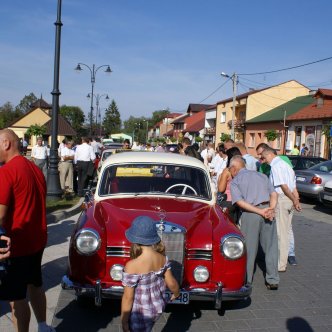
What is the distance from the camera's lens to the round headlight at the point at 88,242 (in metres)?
4.25

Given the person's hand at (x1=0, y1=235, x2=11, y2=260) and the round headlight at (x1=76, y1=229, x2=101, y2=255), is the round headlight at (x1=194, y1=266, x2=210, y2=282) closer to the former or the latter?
the round headlight at (x1=76, y1=229, x2=101, y2=255)

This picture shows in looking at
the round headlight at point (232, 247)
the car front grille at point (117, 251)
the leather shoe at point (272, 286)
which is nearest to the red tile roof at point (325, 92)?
the leather shoe at point (272, 286)

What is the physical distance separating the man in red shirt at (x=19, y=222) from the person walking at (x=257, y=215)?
8.95 ft

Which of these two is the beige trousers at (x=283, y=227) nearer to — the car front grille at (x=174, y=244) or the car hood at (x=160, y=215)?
the car hood at (x=160, y=215)

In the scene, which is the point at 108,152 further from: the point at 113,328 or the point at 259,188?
the point at 113,328

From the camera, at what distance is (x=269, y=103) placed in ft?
165

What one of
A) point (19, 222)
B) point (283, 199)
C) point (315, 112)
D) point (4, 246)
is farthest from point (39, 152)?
point (315, 112)

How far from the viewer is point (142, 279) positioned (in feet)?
9.61

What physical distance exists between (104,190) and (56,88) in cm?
637

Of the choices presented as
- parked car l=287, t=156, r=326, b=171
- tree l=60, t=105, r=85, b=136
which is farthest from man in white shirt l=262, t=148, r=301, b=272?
tree l=60, t=105, r=85, b=136

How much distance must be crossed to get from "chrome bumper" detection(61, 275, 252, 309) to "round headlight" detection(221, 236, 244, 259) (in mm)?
312

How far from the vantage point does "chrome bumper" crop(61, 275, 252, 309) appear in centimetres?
411

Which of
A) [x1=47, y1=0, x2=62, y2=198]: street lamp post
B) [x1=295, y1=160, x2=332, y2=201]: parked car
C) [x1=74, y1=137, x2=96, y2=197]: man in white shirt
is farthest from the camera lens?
[x1=295, y1=160, x2=332, y2=201]: parked car

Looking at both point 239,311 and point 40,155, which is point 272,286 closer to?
point 239,311
